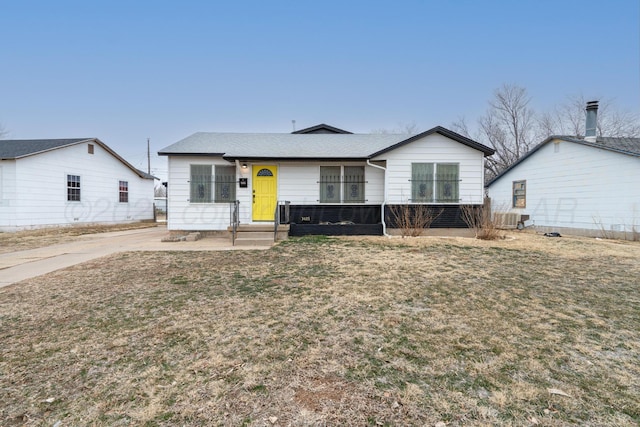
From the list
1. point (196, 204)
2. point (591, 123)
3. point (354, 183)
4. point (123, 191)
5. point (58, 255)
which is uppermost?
point (591, 123)

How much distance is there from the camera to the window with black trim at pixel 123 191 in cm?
1839

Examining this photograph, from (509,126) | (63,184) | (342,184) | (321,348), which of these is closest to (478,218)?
(342,184)

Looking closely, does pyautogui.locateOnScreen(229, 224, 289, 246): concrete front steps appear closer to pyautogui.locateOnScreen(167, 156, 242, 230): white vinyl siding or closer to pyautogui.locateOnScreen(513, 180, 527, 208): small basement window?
pyautogui.locateOnScreen(167, 156, 242, 230): white vinyl siding

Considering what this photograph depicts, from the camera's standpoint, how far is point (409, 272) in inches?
215

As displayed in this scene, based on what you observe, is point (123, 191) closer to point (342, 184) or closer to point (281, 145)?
point (281, 145)

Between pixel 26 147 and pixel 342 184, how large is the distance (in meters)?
15.1

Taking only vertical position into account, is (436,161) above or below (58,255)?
above

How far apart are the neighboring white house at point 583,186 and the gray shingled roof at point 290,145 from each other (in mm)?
4737

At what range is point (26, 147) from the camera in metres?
14.2

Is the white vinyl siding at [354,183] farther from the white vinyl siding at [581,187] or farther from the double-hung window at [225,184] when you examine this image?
the white vinyl siding at [581,187]

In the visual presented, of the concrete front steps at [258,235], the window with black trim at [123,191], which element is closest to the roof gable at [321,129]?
the concrete front steps at [258,235]

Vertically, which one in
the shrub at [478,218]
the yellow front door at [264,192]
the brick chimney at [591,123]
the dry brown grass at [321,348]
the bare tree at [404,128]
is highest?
the bare tree at [404,128]

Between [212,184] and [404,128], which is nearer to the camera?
[212,184]

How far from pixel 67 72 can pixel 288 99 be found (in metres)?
16.9
